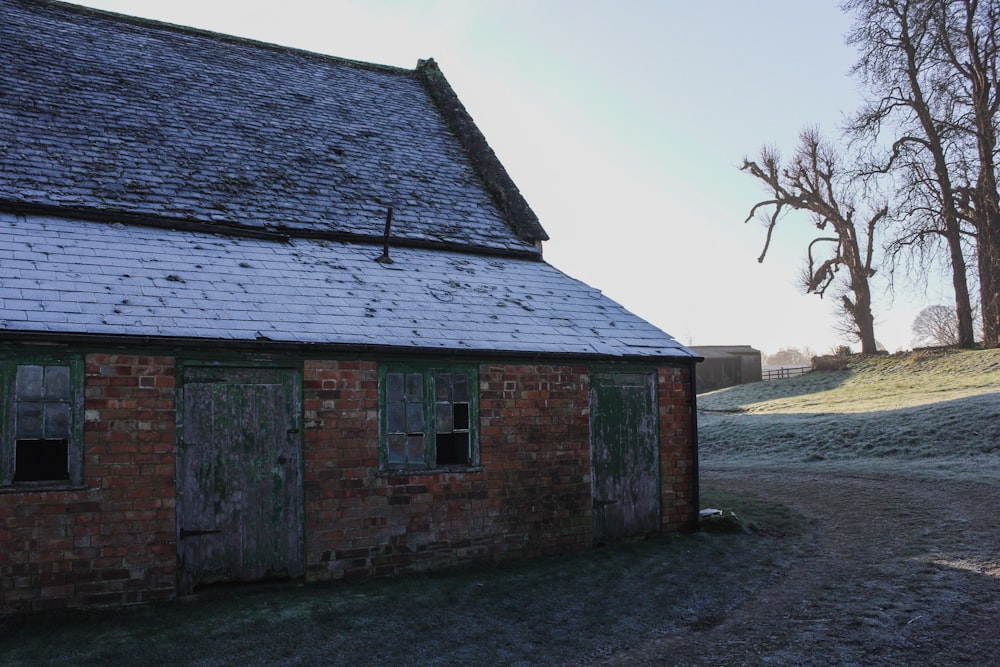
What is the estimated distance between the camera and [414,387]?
8711 millimetres

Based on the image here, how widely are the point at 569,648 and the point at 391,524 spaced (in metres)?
2.81

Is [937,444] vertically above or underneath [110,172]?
underneath

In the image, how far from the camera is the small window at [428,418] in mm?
8539

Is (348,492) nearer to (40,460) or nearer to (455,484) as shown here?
(455,484)

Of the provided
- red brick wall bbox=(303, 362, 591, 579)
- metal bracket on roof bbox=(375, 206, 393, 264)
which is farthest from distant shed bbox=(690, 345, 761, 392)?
red brick wall bbox=(303, 362, 591, 579)

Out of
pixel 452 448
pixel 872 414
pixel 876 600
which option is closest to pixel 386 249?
pixel 452 448

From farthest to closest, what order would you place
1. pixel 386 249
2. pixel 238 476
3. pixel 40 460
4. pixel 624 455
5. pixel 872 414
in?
pixel 872 414 < pixel 386 249 < pixel 624 455 < pixel 238 476 < pixel 40 460

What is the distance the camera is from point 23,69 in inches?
470

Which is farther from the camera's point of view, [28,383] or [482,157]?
[482,157]

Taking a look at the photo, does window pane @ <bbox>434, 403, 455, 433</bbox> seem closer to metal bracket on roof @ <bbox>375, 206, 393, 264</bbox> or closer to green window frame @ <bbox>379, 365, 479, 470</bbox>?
green window frame @ <bbox>379, 365, 479, 470</bbox>

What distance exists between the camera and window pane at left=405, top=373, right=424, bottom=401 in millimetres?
8672

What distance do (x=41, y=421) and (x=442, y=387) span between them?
3884mm

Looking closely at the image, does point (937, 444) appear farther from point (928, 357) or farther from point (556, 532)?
point (928, 357)

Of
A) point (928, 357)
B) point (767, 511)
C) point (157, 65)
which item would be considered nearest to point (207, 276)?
point (157, 65)
